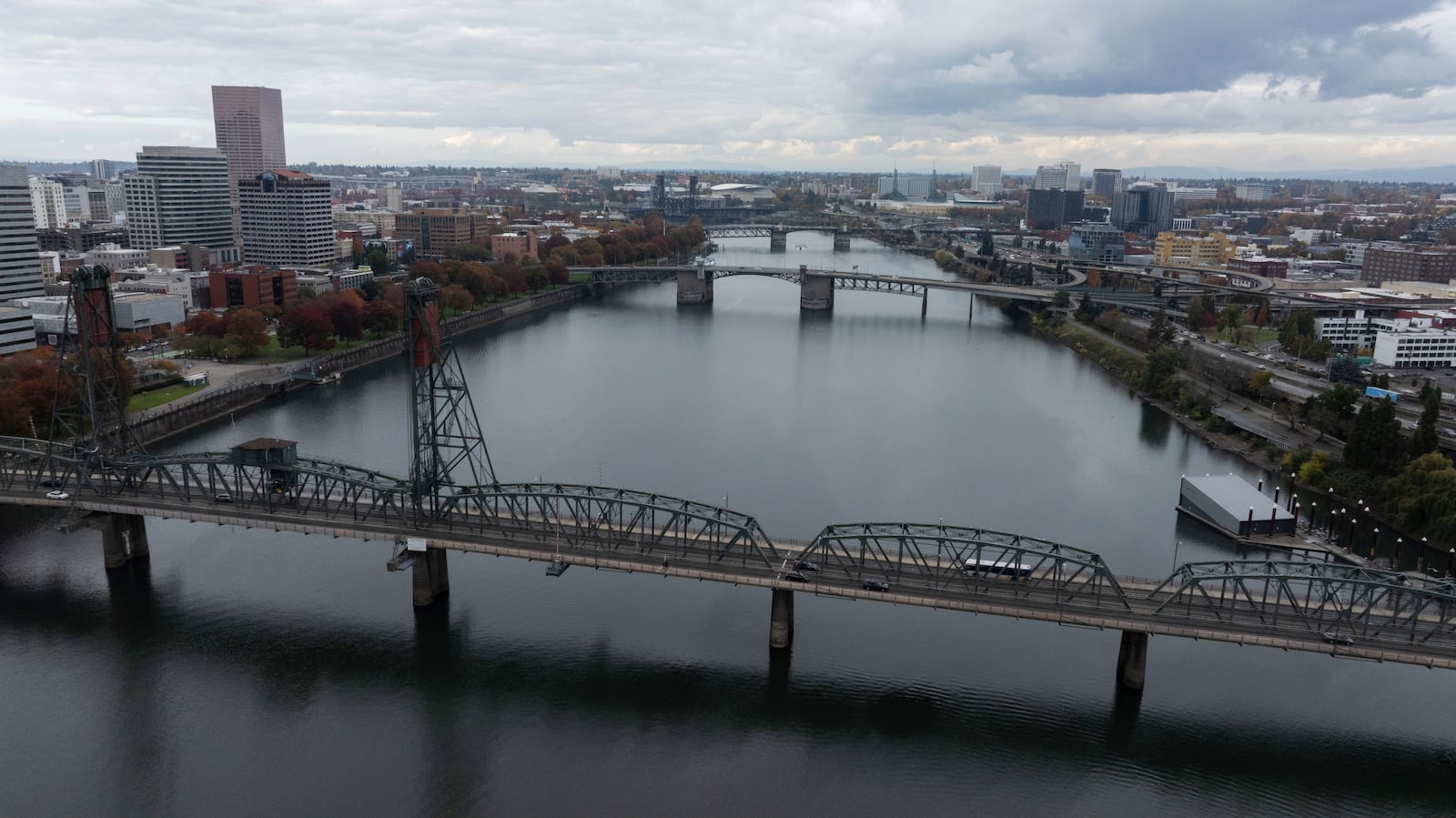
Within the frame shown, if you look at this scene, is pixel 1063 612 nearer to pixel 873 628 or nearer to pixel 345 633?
pixel 873 628

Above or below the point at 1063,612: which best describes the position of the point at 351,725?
below

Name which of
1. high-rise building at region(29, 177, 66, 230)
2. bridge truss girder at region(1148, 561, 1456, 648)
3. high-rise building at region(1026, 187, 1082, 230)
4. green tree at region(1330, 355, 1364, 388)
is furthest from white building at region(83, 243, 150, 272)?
high-rise building at region(1026, 187, 1082, 230)

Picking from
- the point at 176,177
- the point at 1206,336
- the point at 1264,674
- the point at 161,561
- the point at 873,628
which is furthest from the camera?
the point at 176,177

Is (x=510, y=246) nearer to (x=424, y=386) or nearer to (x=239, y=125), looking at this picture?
(x=424, y=386)

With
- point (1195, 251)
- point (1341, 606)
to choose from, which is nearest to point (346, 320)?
point (1341, 606)

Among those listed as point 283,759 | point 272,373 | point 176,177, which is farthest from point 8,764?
point 176,177

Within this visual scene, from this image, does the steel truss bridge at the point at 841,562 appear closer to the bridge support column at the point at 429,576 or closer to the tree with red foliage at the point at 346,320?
the bridge support column at the point at 429,576
